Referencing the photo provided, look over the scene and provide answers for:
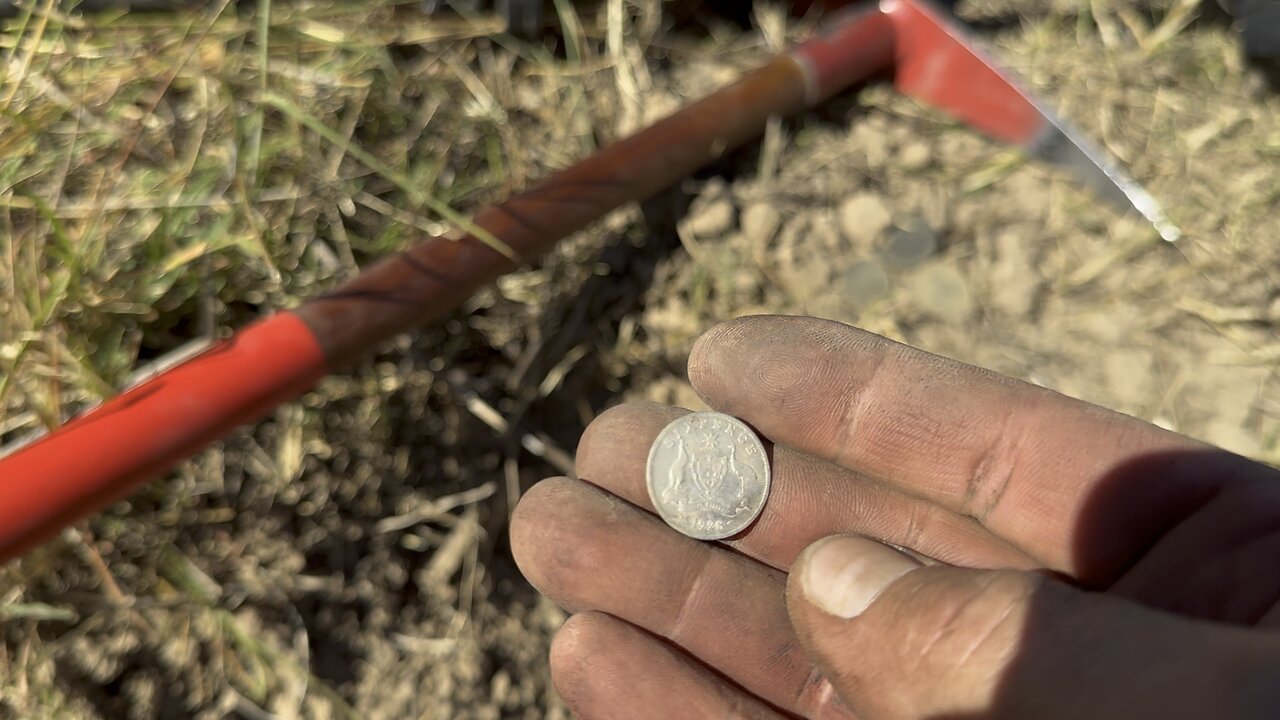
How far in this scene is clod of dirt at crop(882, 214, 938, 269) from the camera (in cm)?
256

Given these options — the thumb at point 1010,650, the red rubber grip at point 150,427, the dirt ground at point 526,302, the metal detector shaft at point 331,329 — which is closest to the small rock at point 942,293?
the dirt ground at point 526,302

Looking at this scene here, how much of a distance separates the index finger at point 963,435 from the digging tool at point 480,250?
58cm

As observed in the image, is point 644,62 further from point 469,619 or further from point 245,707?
point 245,707

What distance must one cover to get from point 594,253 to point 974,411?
1.18m

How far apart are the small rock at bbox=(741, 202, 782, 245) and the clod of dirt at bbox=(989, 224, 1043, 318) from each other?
0.64m

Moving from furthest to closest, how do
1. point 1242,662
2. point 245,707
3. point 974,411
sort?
point 245,707, point 974,411, point 1242,662

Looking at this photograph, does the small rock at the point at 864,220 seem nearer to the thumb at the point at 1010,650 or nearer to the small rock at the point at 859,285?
the small rock at the point at 859,285

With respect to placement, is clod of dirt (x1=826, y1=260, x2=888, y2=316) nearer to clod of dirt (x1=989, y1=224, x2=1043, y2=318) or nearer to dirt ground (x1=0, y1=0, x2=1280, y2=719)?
dirt ground (x1=0, y1=0, x2=1280, y2=719)

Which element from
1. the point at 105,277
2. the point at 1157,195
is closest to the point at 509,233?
the point at 105,277

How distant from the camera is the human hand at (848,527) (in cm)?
137

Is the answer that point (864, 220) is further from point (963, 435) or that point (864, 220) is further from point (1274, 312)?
point (1274, 312)

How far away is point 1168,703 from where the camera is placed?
1.02 m

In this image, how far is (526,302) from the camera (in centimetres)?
236

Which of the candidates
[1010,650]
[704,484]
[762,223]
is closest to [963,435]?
[704,484]
